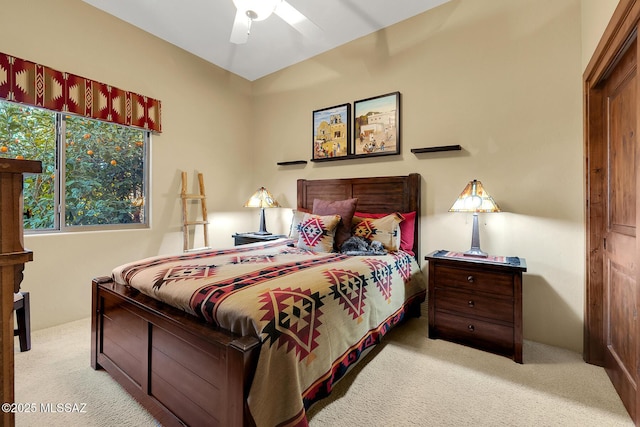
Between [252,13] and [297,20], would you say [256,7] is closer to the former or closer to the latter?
[252,13]

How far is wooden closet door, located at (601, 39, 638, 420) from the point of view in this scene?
1573 millimetres

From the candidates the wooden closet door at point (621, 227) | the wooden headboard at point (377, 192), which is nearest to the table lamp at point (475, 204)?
the wooden headboard at point (377, 192)

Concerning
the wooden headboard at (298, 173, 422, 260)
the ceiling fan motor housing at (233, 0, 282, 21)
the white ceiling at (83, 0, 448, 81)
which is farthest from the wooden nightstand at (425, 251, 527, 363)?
the white ceiling at (83, 0, 448, 81)

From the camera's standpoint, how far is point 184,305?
4.74 feet

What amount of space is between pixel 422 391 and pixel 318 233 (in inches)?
56.3

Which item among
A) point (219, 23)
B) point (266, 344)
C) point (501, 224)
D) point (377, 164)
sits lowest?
point (266, 344)

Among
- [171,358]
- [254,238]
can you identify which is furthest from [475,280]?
[254,238]

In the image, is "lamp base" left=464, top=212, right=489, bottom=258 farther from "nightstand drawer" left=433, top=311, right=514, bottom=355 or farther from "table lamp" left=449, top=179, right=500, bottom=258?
"nightstand drawer" left=433, top=311, right=514, bottom=355

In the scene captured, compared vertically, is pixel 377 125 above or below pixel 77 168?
above

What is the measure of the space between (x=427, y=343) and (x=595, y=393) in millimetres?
983

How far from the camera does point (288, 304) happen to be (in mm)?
1375

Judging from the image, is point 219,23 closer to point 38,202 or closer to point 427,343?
point 38,202

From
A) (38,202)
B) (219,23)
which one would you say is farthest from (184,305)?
(219,23)

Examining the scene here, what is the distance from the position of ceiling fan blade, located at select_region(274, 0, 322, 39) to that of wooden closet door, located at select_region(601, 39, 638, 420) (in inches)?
89.7
